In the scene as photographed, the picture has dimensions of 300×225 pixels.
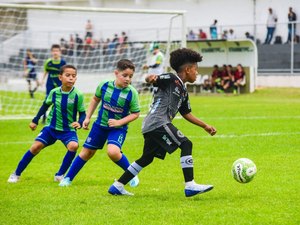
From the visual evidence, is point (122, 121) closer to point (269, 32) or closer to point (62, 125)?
point (62, 125)

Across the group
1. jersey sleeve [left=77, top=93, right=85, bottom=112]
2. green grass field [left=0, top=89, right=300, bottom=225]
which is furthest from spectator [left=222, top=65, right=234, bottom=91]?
jersey sleeve [left=77, top=93, right=85, bottom=112]

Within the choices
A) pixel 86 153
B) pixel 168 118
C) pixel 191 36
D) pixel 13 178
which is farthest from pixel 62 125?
pixel 191 36

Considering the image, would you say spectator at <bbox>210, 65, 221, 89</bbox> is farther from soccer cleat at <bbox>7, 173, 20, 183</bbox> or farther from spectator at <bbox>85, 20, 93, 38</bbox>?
soccer cleat at <bbox>7, 173, 20, 183</bbox>

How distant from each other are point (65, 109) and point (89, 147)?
3.32 feet

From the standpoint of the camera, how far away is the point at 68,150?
9.79m

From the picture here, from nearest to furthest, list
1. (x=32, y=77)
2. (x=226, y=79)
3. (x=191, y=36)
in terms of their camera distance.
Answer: (x=226, y=79) → (x=32, y=77) → (x=191, y=36)

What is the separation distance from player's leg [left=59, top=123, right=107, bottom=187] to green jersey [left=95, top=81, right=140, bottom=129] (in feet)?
0.41

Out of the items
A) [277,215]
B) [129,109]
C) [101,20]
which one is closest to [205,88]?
[101,20]

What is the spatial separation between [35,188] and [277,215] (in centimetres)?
352

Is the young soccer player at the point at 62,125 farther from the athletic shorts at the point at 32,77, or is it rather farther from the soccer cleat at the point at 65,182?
the athletic shorts at the point at 32,77

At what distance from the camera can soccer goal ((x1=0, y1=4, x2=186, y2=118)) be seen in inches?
971

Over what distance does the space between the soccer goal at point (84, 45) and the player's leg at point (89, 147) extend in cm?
805

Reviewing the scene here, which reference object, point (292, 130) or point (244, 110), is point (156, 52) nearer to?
point (244, 110)

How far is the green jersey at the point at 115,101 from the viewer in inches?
352
